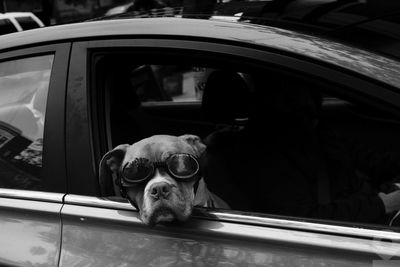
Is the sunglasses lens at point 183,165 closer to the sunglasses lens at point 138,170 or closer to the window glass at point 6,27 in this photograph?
the sunglasses lens at point 138,170

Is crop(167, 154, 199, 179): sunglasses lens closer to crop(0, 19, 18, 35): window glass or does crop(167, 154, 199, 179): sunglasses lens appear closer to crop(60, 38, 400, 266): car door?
crop(60, 38, 400, 266): car door

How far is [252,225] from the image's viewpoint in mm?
1668

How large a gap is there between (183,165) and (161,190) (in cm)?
11

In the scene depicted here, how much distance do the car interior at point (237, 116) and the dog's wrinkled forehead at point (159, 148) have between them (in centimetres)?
23

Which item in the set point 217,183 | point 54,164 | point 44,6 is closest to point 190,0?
point 217,183

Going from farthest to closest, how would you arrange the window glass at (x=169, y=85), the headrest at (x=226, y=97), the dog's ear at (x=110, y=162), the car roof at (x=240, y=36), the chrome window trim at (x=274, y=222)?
1. the window glass at (x=169, y=85)
2. the headrest at (x=226, y=97)
3. the dog's ear at (x=110, y=162)
4. the car roof at (x=240, y=36)
5. the chrome window trim at (x=274, y=222)

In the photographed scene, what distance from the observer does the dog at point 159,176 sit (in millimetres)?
1623

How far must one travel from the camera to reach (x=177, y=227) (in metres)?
1.73

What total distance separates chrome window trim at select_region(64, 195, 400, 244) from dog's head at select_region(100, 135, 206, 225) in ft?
0.31

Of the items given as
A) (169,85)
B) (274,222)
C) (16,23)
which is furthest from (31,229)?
(169,85)

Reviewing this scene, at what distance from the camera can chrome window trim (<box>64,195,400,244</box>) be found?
1.53 m

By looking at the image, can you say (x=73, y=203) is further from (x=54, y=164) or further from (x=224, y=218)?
(x=224, y=218)

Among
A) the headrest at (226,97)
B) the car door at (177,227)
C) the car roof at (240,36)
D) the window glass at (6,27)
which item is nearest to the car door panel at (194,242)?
the car door at (177,227)

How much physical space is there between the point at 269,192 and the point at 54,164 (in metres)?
0.87
